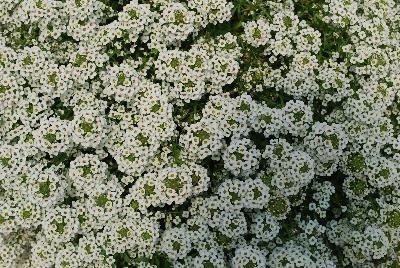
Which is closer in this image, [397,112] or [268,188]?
[268,188]

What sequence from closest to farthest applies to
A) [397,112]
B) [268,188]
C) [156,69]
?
[268,188] → [156,69] → [397,112]

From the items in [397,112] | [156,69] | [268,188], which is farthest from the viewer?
[397,112]

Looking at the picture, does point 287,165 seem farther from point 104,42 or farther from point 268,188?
point 104,42

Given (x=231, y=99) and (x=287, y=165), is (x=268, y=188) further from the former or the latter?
(x=231, y=99)

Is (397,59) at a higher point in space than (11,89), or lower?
higher

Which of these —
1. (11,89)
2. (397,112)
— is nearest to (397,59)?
(397,112)

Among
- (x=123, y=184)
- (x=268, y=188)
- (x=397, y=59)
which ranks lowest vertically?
(x=123, y=184)

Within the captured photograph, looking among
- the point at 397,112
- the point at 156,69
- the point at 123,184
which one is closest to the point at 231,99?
the point at 156,69
